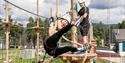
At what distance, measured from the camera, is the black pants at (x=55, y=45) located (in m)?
5.80

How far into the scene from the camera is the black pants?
5.80 meters

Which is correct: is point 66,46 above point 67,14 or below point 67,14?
below

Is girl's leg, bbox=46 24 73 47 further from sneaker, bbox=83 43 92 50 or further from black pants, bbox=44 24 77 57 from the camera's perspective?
sneaker, bbox=83 43 92 50

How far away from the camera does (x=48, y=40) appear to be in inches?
239

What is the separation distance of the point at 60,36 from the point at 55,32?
12 cm

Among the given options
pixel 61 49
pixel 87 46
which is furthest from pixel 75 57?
pixel 61 49

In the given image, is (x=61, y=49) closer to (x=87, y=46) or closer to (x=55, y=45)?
(x=55, y=45)

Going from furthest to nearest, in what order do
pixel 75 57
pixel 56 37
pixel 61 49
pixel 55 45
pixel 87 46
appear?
pixel 75 57
pixel 87 46
pixel 61 49
pixel 55 45
pixel 56 37

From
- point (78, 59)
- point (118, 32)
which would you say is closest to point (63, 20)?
point (78, 59)

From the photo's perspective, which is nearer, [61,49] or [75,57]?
[61,49]

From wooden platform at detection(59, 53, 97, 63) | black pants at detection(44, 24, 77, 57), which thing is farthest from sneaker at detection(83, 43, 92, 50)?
black pants at detection(44, 24, 77, 57)

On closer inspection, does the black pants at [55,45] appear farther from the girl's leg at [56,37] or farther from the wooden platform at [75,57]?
the wooden platform at [75,57]

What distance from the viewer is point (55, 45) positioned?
6.21 m

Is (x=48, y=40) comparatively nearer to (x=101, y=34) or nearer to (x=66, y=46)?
(x=66, y=46)
